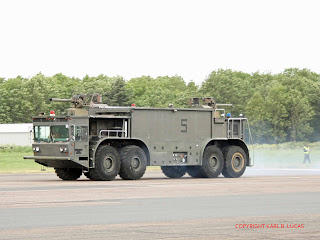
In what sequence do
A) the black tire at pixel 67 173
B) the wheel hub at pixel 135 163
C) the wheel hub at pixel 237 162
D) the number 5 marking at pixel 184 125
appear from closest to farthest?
the wheel hub at pixel 135 163 < the black tire at pixel 67 173 < the number 5 marking at pixel 184 125 < the wheel hub at pixel 237 162

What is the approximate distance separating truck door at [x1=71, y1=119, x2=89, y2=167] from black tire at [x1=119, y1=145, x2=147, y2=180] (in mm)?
1544

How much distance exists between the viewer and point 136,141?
3180 cm

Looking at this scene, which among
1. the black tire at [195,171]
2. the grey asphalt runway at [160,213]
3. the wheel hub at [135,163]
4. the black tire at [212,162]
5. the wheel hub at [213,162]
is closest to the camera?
the grey asphalt runway at [160,213]

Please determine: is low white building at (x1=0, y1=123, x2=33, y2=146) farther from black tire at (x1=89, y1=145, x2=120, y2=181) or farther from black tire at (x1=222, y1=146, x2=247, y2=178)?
black tire at (x1=89, y1=145, x2=120, y2=181)

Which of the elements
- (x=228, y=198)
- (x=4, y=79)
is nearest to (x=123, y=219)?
(x=228, y=198)

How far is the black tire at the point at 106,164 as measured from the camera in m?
30.0

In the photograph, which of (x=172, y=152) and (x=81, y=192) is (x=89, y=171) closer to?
(x=172, y=152)

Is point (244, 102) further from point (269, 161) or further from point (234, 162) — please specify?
point (234, 162)

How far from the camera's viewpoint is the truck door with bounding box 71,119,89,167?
30.0 metres

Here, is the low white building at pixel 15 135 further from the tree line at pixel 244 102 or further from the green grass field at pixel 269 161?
the green grass field at pixel 269 161

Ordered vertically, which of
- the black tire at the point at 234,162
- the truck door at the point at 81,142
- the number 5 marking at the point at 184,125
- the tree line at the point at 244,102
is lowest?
the black tire at the point at 234,162

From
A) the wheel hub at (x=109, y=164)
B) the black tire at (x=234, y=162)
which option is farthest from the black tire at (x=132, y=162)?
the black tire at (x=234, y=162)

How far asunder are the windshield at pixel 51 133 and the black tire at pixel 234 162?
7703 millimetres

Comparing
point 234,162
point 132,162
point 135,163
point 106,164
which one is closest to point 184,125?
point 234,162
